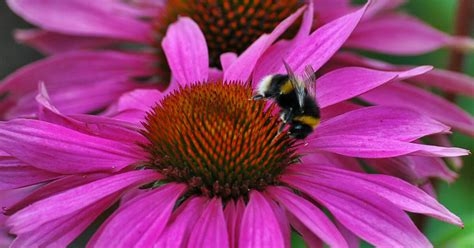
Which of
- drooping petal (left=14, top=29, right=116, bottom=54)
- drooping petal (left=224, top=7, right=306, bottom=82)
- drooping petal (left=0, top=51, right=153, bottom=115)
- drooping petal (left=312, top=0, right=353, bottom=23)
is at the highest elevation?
drooping petal (left=14, top=29, right=116, bottom=54)

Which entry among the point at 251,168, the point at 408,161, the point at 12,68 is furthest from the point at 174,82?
the point at 12,68

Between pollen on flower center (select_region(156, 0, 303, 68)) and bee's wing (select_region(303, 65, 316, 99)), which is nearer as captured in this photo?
bee's wing (select_region(303, 65, 316, 99))

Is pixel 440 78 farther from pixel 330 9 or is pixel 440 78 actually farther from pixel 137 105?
pixel 137 105

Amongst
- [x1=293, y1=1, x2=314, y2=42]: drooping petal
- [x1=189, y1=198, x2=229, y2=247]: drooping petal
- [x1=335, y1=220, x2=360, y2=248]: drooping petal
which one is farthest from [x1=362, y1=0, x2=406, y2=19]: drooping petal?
[x1=189, y1=198, x2=229, y2=247]: drooping petal

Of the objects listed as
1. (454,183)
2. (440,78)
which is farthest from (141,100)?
(454,183)

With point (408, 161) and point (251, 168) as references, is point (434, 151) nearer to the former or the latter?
point (408, 161)

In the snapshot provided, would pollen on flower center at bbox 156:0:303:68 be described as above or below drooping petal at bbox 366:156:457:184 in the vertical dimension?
above

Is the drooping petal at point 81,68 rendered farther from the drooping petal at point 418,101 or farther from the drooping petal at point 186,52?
the drooping petal at point 418,101

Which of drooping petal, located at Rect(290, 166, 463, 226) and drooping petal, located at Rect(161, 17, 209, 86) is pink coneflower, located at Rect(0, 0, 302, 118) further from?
drooping petal, located at Rect(290, 166, 463, 226)
